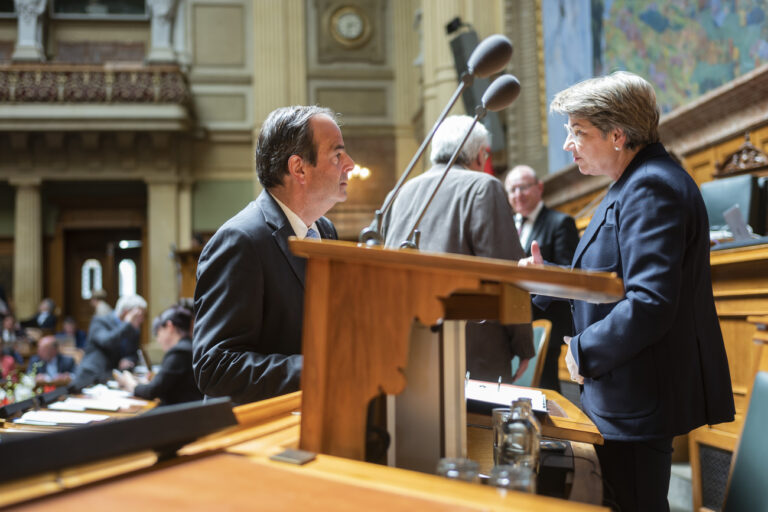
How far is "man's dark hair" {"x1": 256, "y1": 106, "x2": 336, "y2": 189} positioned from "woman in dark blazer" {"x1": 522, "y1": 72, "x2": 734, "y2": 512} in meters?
0.62

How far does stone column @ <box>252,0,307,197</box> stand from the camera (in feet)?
42.1

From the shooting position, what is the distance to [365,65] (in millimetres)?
13211

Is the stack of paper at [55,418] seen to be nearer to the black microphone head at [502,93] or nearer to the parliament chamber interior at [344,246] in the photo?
the parliament chamber interior at [344,246]

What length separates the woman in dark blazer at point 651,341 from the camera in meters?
1.43

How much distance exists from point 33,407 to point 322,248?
246cm

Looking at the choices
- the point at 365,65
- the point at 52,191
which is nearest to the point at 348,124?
the point at 365,65

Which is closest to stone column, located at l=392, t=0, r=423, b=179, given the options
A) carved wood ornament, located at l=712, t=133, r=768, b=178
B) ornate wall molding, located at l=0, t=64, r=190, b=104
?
ornate wall molding, located at l=0, t=64, r=190, b=104

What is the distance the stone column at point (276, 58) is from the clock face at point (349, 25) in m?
0.74

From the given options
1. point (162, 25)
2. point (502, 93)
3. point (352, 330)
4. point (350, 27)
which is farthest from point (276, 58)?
point (352, 330)

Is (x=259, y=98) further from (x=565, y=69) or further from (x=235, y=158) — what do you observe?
(x=565, y=69)

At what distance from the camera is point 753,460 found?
49.3 inches

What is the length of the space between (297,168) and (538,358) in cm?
161

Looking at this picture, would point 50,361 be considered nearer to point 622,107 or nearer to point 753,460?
point 622,107

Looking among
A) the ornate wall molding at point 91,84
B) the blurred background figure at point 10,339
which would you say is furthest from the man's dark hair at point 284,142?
the ornate wall molding at point 91,84
